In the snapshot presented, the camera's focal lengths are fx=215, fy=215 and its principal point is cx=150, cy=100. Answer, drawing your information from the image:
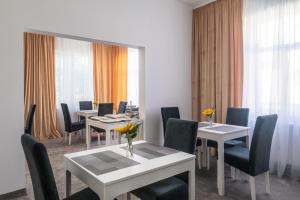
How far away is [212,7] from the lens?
13.8ft

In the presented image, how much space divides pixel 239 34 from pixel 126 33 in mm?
1982

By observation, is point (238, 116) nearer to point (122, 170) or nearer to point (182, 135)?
point (182, 135)

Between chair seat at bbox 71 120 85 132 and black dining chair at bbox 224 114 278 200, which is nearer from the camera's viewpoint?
black dining chair at bbox 224 114 278 200

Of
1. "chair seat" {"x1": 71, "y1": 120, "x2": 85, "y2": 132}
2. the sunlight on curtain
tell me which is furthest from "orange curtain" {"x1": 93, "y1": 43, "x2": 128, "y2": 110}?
"chair seat" {"x1": 71, "y1": 120, "x2": 85, "y2": 132}

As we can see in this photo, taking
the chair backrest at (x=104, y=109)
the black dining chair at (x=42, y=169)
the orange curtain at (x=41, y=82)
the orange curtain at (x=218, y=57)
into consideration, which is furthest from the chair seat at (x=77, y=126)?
the black dining chair at (x=42, y=169)

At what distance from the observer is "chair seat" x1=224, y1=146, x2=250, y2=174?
247cm

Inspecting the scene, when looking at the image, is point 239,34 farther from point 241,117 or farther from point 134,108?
Result: point 134,108

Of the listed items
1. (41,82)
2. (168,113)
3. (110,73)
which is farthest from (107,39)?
(110,73)

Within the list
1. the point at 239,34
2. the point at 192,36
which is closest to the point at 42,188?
the point at 239,34

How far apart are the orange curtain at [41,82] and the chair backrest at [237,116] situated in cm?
438

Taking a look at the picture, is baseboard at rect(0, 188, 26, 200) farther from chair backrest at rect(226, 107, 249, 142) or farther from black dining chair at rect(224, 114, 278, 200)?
chair backrest at rect(226, 107, 249, 142)

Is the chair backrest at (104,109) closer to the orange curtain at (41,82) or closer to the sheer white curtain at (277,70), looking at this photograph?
the orange curtain at (41,82)

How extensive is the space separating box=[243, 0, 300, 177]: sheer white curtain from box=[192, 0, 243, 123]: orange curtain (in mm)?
197

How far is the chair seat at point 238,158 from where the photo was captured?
2.47 m
